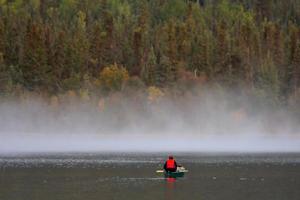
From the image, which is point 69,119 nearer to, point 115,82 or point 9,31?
point 115,82

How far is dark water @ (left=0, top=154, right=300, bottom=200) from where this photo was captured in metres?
57.2

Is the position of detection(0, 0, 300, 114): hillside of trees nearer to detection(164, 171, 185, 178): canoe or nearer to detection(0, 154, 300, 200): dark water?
detection(0, 154, 300, 200): dark water

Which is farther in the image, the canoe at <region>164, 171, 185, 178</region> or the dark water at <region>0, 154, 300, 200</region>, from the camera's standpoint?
the canoe at <region>164, 171, 185, 178</region>

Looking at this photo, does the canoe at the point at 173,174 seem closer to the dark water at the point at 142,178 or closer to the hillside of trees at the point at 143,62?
the dark water at the point at 142,178

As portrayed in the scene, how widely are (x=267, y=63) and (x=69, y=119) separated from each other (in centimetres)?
3495

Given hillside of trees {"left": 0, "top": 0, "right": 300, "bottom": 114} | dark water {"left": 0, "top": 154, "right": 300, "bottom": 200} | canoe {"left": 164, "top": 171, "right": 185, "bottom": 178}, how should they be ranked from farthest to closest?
hillside of trees {"left": 0, "top": 0, "right": 300, "bottom": 114}
canoe {"left": 164, "top": 171, "right": 185, "bottom": 178}
dark water {"left": 0, "top": 154, "right": 300, "bottom": 200}

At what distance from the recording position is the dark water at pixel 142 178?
57.2 meters

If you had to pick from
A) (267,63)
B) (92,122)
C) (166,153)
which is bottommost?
(166,153)

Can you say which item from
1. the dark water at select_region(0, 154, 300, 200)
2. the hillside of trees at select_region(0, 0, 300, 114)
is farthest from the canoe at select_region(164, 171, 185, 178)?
the hillside of trees at select_region(0, 0, 300, 114)

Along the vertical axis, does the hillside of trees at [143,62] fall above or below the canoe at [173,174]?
above

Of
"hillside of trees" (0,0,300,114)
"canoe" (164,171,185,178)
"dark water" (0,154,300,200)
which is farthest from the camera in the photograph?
"hillside of trees" (0,0,300,114)

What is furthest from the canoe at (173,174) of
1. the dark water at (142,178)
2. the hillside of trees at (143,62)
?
the hillside of trees at (143,62)

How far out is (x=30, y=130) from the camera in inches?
6299

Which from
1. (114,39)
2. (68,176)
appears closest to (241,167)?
(68,176)
